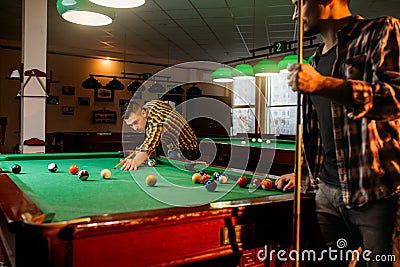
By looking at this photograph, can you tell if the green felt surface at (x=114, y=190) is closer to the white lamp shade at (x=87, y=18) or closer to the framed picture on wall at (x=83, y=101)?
the white lamp shade at (x=87, y=18)

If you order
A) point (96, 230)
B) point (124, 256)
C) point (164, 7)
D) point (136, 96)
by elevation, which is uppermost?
point (164, 7)

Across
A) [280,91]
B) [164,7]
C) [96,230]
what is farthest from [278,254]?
[280,91]

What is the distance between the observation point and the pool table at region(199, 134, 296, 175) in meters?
3.99

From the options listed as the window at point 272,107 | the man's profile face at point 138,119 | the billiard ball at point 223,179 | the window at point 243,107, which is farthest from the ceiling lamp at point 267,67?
the window at point 243,107

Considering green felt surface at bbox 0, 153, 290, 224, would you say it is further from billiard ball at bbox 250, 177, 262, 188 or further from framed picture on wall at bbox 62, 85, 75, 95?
framed picture on wall at bbox 62, 85, 75, 95

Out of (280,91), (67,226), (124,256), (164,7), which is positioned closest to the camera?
(67,226)

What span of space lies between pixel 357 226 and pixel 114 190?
1069 millimetres

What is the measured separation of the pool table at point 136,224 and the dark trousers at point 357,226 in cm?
17

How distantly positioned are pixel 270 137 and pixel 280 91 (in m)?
2.78

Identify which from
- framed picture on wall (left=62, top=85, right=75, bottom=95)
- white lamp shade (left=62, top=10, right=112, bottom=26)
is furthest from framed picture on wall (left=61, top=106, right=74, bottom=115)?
white lamp shade (left=62, top=10, right=112, bottom=26)

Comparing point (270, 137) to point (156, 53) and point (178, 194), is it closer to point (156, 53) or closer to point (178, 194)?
point (156, 53)

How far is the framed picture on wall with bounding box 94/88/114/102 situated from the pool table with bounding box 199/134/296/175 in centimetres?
452

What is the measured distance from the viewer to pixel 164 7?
5199 millimetres

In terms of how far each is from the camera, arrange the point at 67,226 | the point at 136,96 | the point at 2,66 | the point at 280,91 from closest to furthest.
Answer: the point at 67,226, the point at 2,66, the point at 280,91, the point at 136,96
